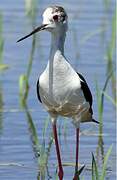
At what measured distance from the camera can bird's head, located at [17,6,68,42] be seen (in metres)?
6.56

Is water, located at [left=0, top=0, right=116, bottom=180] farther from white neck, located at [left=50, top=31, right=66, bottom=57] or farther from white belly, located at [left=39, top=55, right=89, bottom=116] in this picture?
white neck, located at [left=50, top=31, right=66, bottom=57]

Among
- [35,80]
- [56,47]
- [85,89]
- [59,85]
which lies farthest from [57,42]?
[35,80]

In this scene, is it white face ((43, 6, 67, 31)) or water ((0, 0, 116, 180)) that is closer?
white face ((43, 6, 67, 31))

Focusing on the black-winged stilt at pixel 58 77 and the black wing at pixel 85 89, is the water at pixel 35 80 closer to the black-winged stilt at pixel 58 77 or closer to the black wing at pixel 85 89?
the black wing at pixel 85 89

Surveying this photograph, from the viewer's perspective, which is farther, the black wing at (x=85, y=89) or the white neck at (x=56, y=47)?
the black wing at (x=85, y=89)

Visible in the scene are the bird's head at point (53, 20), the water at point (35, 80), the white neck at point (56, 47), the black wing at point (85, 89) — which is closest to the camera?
the bird's head at point (53, 20)

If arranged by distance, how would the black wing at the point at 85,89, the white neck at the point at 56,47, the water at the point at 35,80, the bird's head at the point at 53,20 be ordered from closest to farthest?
the bird's head at the point at 53,20
the white neck at the point at 56,47
the black wing at the point at 85,89
the water at the point at 35,80

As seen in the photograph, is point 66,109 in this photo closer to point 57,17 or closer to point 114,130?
point 57,17

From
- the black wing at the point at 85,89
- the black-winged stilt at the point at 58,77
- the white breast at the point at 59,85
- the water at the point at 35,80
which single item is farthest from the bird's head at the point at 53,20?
the water at the point at 35,80

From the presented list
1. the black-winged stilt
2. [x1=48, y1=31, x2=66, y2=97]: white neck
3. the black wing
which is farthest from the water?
[x1=48, y1=31, x2=66, y2=97]: white neck

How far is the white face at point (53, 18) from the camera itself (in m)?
6.57

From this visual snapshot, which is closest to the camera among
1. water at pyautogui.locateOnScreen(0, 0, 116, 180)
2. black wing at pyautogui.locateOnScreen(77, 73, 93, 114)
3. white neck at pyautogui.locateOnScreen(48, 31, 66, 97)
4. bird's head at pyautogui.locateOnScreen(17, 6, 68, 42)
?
bird's head at pyautogui.locateOnScreen(17, 6, 68, 42)

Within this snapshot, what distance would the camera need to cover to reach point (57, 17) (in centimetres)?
662

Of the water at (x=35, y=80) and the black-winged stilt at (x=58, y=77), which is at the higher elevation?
the black-winged stilt at (x=58, y=77)
